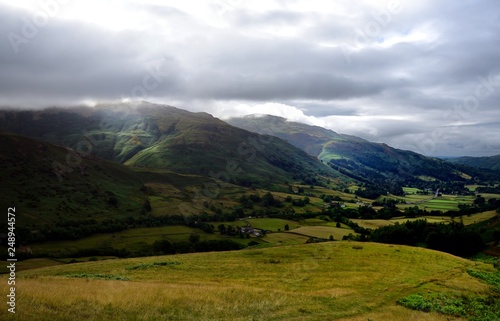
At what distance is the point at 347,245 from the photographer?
233 feet

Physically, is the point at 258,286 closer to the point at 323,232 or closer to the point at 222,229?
the point at 323,232

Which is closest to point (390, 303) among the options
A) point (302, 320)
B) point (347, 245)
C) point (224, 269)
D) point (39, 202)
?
point (302, 320)

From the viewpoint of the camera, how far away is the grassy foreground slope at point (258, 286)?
24.2 metres

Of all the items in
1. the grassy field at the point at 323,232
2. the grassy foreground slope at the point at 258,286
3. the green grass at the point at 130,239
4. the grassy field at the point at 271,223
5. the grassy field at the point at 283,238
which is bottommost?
the green grass at the point at 130,239

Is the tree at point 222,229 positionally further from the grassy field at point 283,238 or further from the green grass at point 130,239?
the grassy field at point 283,238

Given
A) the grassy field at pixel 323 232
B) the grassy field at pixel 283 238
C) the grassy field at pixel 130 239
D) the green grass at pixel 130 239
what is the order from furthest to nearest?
the grassy field at pixel 323 232
the grassy field at pixel 130 239
the grassy field at pixel 283 238
the green grass at pixel 130 239

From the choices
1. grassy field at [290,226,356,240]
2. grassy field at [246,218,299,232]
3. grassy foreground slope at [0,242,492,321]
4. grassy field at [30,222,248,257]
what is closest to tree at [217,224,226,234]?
grassy field at [30,222,248,257]

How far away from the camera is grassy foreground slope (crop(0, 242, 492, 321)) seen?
2423 centimetres

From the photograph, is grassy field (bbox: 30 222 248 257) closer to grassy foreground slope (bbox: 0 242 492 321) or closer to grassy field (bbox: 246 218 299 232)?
grassy field (bbox: 246 218 299 232)

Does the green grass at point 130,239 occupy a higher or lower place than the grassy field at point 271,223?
lower

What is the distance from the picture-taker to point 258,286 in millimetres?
38750

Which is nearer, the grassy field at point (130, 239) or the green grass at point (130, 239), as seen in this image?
the green grass at point (130, 239)

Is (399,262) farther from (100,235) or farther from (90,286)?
(100,235)

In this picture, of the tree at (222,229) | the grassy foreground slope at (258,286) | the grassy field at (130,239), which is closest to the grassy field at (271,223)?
the tree at (222,229)
